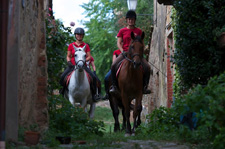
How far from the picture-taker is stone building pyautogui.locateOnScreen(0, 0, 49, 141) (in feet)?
18.3

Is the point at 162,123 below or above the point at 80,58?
below

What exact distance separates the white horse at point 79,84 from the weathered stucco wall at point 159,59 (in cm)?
363

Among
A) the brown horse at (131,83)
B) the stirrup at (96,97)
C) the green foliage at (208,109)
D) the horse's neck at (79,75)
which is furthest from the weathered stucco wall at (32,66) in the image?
the stirrup at (96,97)

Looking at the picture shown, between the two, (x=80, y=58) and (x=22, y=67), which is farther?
(x=80, y=58)

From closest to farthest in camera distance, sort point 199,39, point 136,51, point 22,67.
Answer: point 22,67, point 136,51, point 199,39

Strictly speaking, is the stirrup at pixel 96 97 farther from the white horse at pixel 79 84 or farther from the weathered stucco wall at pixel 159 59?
the weathered stucco wall at pixel 159 59

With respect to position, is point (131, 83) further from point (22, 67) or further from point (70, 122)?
point (22, 67)

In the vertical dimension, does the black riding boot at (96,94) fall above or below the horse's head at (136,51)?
below

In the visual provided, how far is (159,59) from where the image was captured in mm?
19297

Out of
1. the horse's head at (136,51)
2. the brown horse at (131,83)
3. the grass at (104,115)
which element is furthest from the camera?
the grass at (104,115)

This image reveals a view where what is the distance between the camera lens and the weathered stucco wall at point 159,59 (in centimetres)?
1779

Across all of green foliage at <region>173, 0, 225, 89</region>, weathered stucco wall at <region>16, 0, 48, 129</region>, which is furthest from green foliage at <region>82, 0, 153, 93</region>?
weathered stucco wall at <region>16, 0, 48, 129</region>

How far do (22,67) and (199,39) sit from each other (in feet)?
14.7

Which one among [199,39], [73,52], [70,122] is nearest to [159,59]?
[73,52]
